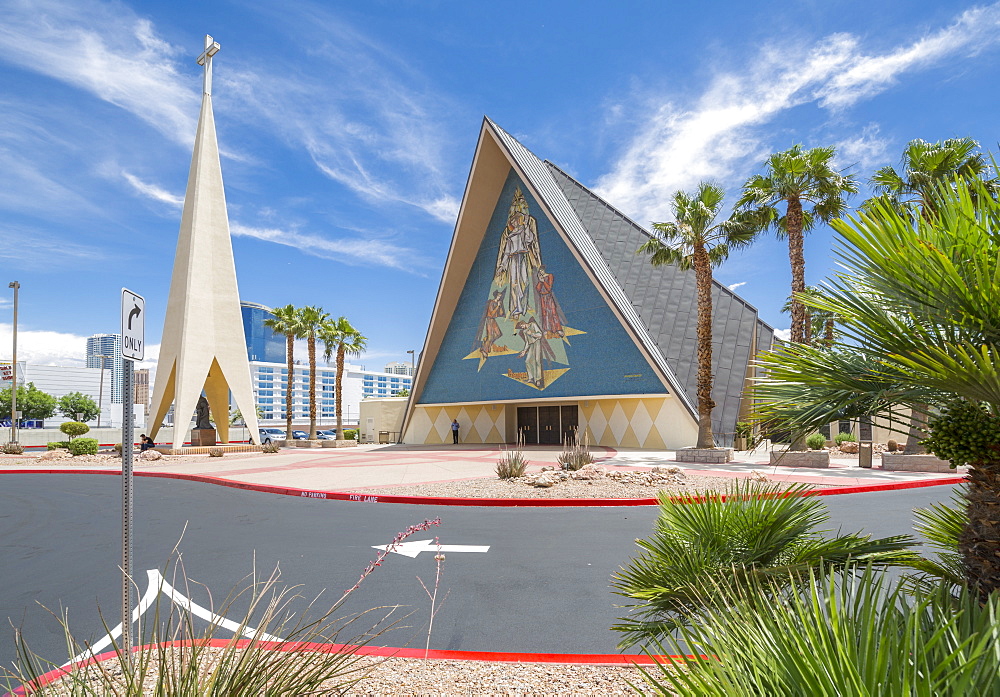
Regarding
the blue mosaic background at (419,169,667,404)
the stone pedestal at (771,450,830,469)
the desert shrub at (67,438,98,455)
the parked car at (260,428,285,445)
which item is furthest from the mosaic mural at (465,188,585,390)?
the desert shrub at (67,438,98,455)

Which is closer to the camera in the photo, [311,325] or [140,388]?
[311,325]

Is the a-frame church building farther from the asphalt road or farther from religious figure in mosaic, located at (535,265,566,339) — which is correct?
the asphalt road

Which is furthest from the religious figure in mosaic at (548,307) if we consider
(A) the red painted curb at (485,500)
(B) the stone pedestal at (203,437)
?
(B) the stone pedestal at (203,437)

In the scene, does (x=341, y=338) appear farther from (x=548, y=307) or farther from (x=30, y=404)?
(x=30, y=404)

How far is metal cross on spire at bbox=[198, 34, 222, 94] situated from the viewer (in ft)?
112

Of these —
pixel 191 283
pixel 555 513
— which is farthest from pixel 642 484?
pixel 191 283

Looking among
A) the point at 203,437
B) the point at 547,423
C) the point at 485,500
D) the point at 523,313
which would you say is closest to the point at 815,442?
the point at 485,500

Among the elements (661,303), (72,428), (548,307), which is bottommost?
(72,428)

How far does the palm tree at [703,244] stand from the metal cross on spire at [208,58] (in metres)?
27.4

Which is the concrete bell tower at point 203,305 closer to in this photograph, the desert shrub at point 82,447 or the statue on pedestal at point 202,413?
the statue on pedestal at point 202,413

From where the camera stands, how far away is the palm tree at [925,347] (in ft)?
6.46

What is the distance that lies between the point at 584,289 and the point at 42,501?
2384 centimetres

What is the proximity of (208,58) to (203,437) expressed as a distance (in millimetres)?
21922

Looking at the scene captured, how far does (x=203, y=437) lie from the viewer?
32.9 meters
